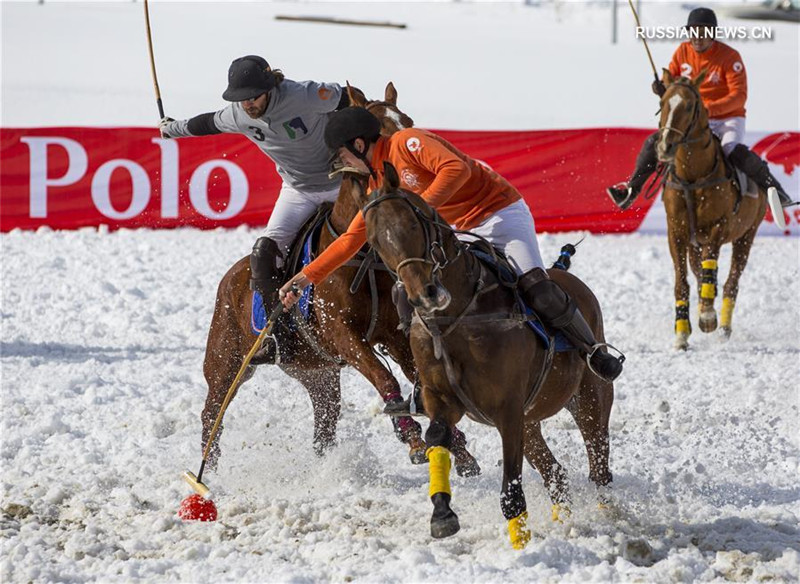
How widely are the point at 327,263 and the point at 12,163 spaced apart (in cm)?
1037

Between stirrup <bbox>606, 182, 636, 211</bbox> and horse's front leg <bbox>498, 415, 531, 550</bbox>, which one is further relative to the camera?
stirrup <bbox>606, 182, 636, 211</bbox>

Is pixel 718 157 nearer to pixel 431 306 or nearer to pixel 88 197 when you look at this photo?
pixel 431 306

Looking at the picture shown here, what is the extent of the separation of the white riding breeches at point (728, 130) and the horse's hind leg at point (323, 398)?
533cm

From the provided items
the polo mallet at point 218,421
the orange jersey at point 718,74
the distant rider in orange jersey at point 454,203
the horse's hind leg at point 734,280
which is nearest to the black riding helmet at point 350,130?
the distant rider in orange jersey at point 454,203

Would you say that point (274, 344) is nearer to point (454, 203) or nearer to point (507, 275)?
point (454, 203)

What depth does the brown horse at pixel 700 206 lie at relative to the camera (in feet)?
36.6

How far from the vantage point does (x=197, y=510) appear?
6.76 metres

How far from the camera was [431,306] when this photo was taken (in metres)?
5.27

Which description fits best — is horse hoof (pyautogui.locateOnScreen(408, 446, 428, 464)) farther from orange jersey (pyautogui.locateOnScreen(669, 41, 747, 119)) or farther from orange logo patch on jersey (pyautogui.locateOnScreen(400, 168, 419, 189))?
orange jersey (pyautogui.locateOnScreen(669, 41, 747, 119))

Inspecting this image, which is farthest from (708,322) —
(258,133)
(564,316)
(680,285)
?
(564,316)

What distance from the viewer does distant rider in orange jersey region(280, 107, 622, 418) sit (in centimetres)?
598

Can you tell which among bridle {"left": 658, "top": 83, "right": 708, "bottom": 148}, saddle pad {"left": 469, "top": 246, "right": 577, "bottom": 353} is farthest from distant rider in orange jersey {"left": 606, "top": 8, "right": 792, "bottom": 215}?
saddle pad {"left": 469, "top": 246, "right": 577, "bottom": 353}

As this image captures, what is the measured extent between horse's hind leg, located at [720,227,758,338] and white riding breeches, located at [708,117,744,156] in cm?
101

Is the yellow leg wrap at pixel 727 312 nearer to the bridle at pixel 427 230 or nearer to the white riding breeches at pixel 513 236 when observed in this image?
the white riding breeches at pixel 513 236
